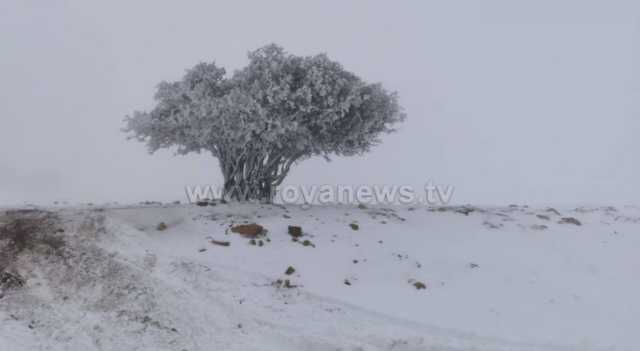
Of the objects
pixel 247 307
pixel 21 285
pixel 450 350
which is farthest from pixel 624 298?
pixel 21 285

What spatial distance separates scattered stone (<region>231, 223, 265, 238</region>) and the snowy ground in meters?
0.22

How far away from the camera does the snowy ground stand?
6941 millimetres

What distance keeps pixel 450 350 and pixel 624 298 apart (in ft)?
17.4

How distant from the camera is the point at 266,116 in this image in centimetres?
1518

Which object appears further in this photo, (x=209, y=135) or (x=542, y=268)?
(x=209, y=135)

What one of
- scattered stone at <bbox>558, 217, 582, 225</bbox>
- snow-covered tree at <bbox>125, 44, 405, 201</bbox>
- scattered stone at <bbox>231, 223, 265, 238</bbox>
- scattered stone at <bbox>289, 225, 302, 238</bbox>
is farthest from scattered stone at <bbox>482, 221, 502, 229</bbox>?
scattered stone at <bbox>231, 223, 265, 238</bbox>

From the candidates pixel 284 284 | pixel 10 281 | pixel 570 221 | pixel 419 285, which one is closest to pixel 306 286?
pixel 284 284

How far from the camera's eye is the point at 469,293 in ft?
29.9

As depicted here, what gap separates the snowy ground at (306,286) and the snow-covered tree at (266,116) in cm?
373

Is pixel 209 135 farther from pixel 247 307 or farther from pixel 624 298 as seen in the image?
pixel 624 298

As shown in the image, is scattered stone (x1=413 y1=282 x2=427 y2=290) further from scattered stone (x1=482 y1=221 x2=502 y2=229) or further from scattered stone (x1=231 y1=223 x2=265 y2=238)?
scattered stone (x1=482 y1=221 x2=502 y2=229)

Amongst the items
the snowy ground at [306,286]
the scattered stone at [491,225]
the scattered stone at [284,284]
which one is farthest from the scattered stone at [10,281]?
the scattered stone at [491,225]

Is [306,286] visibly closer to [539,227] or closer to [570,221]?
[539,227]

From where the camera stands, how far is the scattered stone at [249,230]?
11.2 meters
